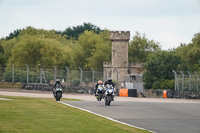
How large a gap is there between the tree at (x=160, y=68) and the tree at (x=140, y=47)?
37.6 meters

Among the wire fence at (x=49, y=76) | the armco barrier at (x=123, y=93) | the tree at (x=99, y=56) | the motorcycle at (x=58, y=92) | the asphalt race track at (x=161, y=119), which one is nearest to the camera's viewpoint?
the asphalt race track at (x=161, y=119)

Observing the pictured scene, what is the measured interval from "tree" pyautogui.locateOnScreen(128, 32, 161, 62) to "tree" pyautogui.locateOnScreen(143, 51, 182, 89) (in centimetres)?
3763

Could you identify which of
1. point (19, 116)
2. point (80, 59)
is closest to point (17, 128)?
point (19, 116)

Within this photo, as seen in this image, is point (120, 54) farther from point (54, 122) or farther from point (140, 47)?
point (54, 122)

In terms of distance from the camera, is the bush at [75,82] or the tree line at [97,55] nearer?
the bush at [75,82]

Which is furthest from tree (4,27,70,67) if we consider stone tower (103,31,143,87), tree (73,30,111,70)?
stone tower (103,31,143,87)

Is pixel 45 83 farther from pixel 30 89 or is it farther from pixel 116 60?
pixel 116 60

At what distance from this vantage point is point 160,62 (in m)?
96.4

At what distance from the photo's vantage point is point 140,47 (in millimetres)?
136500

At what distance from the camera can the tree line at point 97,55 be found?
95.1m

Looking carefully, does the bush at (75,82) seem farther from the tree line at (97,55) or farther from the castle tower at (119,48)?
the castle tower at (119,48)

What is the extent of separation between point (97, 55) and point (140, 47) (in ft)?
34.1

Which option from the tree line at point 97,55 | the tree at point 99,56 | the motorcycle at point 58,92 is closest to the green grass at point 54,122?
the motorcycle at point 58,92

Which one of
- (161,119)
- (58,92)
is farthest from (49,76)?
(161,119)
